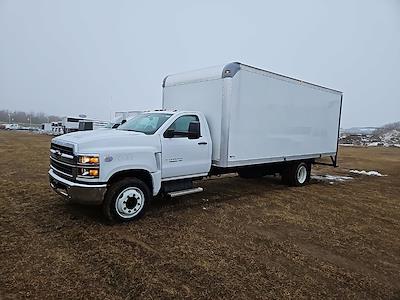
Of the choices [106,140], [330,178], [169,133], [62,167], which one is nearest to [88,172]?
[106,140]

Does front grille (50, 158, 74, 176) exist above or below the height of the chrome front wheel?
above

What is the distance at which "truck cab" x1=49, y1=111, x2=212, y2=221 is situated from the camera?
191 inches

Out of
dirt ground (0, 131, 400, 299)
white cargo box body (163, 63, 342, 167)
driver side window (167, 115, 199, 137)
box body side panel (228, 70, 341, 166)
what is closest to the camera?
dirt ground (0, 131, 400, 299)

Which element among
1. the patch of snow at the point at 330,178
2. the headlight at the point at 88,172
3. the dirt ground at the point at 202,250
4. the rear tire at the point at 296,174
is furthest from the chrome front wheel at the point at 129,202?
the patch of snow at the point at 330,178

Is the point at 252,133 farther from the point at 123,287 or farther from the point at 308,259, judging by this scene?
the point at 123,287

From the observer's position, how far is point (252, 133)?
23.7 ft

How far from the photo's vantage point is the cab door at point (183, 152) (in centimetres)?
589

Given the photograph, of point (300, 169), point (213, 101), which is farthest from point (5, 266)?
point (300, 169)

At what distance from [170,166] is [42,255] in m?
Answer: 2.75

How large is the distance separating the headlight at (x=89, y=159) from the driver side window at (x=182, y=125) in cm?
171

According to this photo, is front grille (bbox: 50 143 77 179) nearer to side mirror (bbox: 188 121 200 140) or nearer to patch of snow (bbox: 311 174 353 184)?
side mirror (bbox: 188 121 200 140)

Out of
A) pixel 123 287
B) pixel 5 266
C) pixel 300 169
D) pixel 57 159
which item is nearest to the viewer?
pixel 123 287

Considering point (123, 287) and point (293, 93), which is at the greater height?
point (293, 93)

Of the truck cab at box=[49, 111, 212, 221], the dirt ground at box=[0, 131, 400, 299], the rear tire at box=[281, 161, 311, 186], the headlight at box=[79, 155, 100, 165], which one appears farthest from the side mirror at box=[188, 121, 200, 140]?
the rear tire at box=[281, 161, 311, 186]
